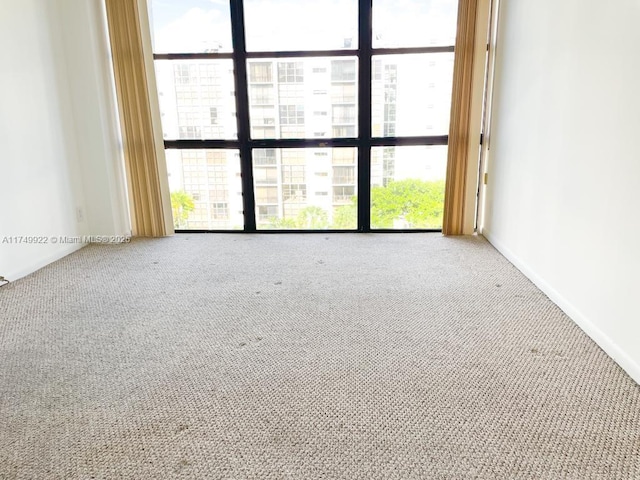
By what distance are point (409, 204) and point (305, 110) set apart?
1.41 meters

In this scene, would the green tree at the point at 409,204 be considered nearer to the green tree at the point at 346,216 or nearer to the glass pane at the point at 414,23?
the green tree at the point at 346,216

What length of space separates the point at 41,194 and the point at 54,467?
2807 millimetres

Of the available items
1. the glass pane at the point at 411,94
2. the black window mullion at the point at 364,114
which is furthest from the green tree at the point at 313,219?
the glass pane at the point at 411,94

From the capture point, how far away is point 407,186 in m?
4.52

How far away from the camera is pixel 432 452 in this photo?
1524 millimetres

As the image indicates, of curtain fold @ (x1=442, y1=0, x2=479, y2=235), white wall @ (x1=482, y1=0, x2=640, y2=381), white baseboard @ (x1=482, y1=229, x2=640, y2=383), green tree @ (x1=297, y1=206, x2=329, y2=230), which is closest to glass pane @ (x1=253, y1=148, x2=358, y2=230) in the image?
green tree @ (x1=297, y1=206, x2=329, y2=230)

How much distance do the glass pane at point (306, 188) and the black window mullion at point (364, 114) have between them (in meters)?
0.07

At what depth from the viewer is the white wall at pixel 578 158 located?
6.66ft

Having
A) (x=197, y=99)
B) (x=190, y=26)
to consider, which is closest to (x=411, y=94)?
(x=197, y=99)

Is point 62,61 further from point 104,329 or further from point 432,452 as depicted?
point 432,452

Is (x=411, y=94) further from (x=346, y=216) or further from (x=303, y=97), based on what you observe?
(x=346, y=216)

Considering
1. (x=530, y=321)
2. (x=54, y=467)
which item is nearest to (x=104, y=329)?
(x=54, y=467)

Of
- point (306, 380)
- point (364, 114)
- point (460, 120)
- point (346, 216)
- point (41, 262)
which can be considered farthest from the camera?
point (346, 216)

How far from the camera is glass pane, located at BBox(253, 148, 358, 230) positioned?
4512mm
